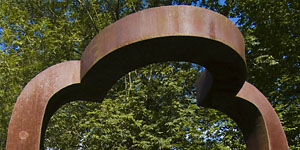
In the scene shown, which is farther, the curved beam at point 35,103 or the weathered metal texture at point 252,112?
the weathered metal texture at point 252,112

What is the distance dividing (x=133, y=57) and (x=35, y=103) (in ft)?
2.69

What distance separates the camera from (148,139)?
353 inches

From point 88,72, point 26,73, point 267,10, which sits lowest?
point 88,72

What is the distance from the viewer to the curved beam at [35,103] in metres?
2.13

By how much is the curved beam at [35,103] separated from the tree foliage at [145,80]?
18.1ft

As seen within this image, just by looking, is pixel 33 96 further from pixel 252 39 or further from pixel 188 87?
pixel 188 87

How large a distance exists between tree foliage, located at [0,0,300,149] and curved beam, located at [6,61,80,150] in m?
5.51

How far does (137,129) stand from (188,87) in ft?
8.14

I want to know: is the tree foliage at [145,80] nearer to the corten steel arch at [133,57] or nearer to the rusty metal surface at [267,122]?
the rusty metal surface at [267,122]

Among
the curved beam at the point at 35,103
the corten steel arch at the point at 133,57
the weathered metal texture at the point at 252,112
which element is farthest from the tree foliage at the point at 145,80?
the curved beam at the point at 35,103

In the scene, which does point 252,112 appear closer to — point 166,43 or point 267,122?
point 267,122

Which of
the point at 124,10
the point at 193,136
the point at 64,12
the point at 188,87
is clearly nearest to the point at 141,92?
the point at 188,87

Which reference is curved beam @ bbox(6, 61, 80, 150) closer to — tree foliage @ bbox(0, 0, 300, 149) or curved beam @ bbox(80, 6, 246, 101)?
curved beam @ bbox(80, 6, 246, 101)

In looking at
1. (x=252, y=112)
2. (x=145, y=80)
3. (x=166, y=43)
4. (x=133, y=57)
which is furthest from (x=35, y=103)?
(x=145, y=80)
